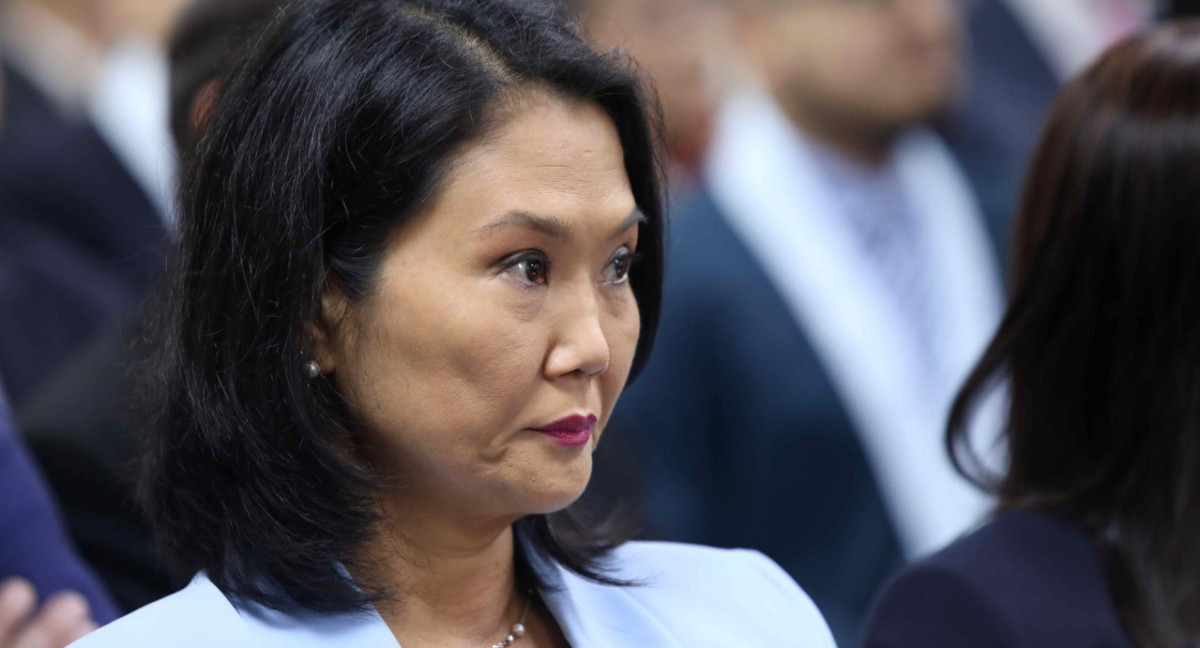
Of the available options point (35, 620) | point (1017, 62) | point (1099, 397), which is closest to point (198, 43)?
point (35, 620)

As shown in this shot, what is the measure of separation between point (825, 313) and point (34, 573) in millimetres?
2313

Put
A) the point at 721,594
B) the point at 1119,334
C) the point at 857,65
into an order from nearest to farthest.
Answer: the point at 721,594
the point at 1119,334
the point at 857,65

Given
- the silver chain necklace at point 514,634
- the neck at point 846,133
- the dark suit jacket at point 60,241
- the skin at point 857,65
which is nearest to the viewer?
the silver chain necklace at point 514,634

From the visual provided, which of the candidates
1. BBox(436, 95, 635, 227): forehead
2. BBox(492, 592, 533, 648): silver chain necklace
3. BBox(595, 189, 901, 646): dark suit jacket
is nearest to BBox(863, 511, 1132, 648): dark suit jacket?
BBox(492, 592, 533, 648): silver chain necklace

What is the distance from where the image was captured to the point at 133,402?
80.9 inches

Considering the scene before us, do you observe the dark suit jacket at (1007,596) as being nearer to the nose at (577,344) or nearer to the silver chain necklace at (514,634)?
the silver chain necklace at (514,634)

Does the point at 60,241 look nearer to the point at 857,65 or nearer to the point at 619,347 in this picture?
the point at 857,65

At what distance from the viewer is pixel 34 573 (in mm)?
2133

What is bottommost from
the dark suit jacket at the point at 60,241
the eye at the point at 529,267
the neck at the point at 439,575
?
the neck at the point at 439,575

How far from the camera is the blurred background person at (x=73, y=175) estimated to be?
3.47 m

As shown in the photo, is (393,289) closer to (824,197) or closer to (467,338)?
(467,338)

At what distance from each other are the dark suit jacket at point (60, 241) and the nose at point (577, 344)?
67.6 inches

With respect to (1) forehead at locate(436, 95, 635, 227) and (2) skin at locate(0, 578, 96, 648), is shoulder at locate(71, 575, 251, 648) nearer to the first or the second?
(2) skin at locate(0, 578, 96, 648)

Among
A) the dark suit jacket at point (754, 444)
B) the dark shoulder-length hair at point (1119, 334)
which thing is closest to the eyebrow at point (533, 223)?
the dark shoulder-length hair at point (1119, 334)
